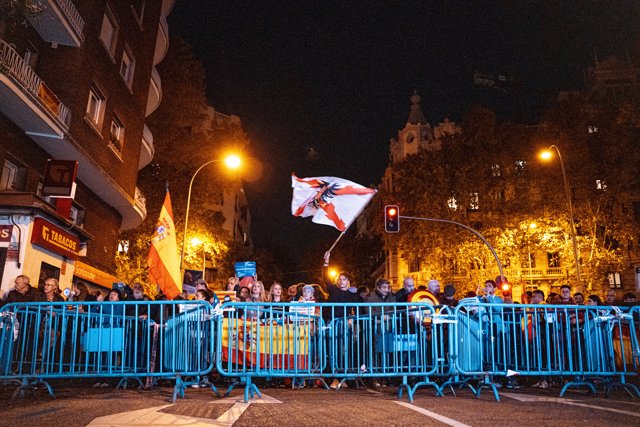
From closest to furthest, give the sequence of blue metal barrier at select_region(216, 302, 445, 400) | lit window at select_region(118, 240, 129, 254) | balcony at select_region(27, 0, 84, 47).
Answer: blue metal barrier at select_region(216, 302, 445, 400), balcony at select_region(27, 0, 84, 47), lit window at select_region(118, 240, 129, 254)

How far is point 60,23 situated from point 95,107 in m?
3.62

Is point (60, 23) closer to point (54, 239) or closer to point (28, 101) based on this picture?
point (28, 101)

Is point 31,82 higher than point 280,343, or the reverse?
point 31,82

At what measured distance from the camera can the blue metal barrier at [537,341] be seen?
7055 mm

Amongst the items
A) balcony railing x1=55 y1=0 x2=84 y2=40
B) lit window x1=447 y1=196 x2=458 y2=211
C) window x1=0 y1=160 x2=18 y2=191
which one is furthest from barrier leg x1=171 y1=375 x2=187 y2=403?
lit window x1=447 y1=196 x2=458 y2=211

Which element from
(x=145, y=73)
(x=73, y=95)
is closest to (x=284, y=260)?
(x=145, y=73)

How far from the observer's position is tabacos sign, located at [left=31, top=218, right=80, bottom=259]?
13359 mm

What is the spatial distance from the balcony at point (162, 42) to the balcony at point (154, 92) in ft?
2.55

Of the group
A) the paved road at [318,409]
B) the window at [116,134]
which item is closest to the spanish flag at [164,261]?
the window at [116,134]

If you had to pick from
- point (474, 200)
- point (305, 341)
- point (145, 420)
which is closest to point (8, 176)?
point (305, 341)

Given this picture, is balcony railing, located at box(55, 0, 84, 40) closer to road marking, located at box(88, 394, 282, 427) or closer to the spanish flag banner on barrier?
→ the spanish flag banner on barrier

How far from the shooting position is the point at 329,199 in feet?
35.4

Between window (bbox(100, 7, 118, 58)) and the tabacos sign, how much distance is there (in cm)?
627

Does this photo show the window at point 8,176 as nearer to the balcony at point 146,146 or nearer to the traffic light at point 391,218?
the balcony at point 146,146
